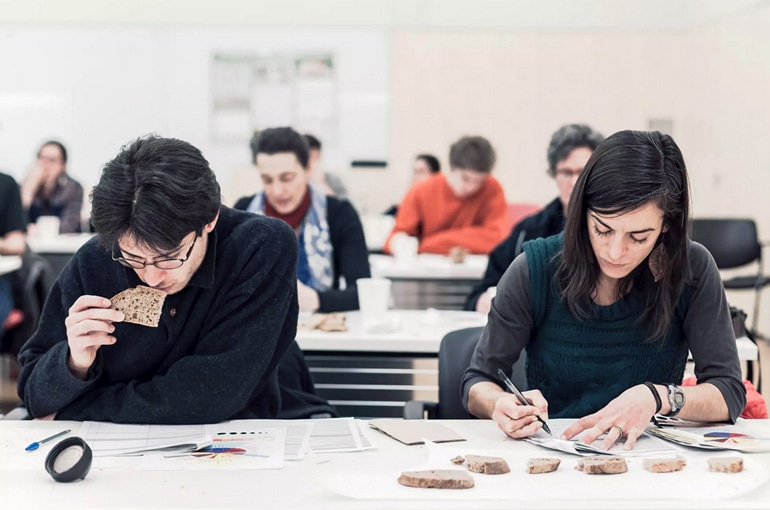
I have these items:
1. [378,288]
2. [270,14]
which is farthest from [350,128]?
[378,288]

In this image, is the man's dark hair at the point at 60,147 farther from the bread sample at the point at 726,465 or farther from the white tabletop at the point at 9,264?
the bread sample at the point at 726,465

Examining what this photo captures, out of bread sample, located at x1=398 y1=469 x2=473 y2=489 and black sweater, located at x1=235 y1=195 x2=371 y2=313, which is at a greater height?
black sweater, located at x1=235 y1=195 x2=371 y2=313

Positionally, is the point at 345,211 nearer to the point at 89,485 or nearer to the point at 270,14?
the point at 89,485

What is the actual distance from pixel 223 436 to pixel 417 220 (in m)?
Answer: 3.79

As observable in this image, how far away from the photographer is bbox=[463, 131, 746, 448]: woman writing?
1.90 m

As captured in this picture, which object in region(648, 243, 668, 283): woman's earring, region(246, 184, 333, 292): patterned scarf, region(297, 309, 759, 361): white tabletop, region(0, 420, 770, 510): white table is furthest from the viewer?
region(246, 184, 333, 292): patterned scarf

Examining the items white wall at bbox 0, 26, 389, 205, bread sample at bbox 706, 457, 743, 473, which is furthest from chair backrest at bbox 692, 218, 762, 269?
bread sample at bbox 706, 457, 743, 473

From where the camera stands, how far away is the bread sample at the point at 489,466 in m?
1.59

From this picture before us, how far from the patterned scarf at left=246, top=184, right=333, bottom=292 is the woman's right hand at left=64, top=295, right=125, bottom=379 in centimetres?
185

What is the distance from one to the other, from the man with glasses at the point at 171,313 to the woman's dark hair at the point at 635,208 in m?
0.64

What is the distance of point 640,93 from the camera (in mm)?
8039

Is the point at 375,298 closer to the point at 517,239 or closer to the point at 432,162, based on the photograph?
the point at 517,239

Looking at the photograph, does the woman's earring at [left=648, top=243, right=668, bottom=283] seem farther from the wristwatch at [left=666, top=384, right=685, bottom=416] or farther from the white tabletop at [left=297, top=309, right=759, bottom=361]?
the white tabletop at [left=297, top=309, right=759, bottom=361]

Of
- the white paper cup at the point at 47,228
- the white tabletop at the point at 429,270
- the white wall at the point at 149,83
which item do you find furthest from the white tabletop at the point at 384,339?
the white wall at the point at 149,83
